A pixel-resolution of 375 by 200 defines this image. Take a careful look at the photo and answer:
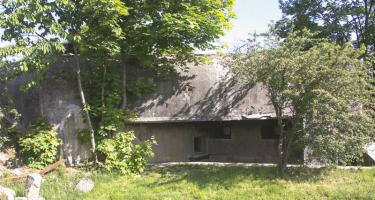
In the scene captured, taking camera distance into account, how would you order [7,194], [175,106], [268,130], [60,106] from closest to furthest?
[7,194] < [60,106] < [175,106] < [268,130]

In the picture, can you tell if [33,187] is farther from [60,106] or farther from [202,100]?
[202,100]

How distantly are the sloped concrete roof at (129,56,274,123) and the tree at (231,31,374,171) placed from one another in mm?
3696

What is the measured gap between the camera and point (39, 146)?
12.8m

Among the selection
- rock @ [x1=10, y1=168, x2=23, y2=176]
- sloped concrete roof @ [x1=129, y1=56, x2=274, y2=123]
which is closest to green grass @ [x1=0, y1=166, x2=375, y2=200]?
rock @ [x1=10, y1=168, x2=23, y2=176]

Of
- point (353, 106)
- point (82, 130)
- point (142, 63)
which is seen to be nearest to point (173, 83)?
point (142, 63)

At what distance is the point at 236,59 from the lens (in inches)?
467

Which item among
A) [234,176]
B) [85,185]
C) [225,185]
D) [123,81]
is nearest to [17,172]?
[85,185]

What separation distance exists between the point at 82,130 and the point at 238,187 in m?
5.85

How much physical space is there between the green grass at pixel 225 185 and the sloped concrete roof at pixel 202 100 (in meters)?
3.27

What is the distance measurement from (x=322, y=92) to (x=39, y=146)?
334 inches

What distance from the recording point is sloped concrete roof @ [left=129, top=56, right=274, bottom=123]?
48.9 feet

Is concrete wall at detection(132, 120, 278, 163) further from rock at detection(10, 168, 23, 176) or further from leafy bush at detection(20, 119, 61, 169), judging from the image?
rock at detection(10, 168, 23, 176)

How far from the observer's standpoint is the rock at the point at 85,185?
10.9 metres

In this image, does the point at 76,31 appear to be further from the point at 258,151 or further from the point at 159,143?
the point at 258,151
